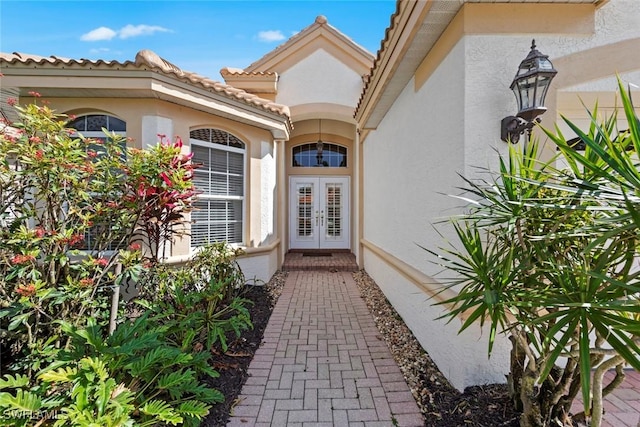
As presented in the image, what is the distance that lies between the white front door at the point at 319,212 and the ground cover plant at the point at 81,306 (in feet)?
26.6

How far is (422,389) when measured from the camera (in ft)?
11.3

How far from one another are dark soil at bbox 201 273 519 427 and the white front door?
7158 millimetres

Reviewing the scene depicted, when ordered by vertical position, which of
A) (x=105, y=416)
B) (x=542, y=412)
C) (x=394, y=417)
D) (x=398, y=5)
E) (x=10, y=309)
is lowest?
(x=394, y=417)

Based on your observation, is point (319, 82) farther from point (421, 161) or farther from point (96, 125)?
point (421, 161)

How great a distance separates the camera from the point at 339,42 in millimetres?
9969

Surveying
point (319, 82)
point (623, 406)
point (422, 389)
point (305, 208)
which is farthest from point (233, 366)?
point (319, 82)

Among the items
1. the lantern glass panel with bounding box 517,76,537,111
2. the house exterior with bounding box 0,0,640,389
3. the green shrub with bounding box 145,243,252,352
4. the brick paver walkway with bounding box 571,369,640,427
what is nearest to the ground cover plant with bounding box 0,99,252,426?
the green shrub with bounding box 145,243,252,352

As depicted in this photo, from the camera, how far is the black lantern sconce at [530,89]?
2.74 metres

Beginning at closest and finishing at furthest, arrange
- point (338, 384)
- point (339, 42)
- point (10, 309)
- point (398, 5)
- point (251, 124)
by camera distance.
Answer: point (10, 309) < point (338, 384) < point (398, 5) < point (251, 124) < point (339, 42)

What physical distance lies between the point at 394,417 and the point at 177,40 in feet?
31.9

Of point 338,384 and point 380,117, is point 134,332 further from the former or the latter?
point 380,117

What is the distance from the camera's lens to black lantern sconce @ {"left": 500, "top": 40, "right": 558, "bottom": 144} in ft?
9.00

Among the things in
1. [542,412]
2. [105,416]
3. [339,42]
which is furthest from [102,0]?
[542,412]

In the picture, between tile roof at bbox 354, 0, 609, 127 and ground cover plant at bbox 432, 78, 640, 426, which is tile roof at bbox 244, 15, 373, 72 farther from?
ground cover plant at bbox 432, 78, 640, 426
